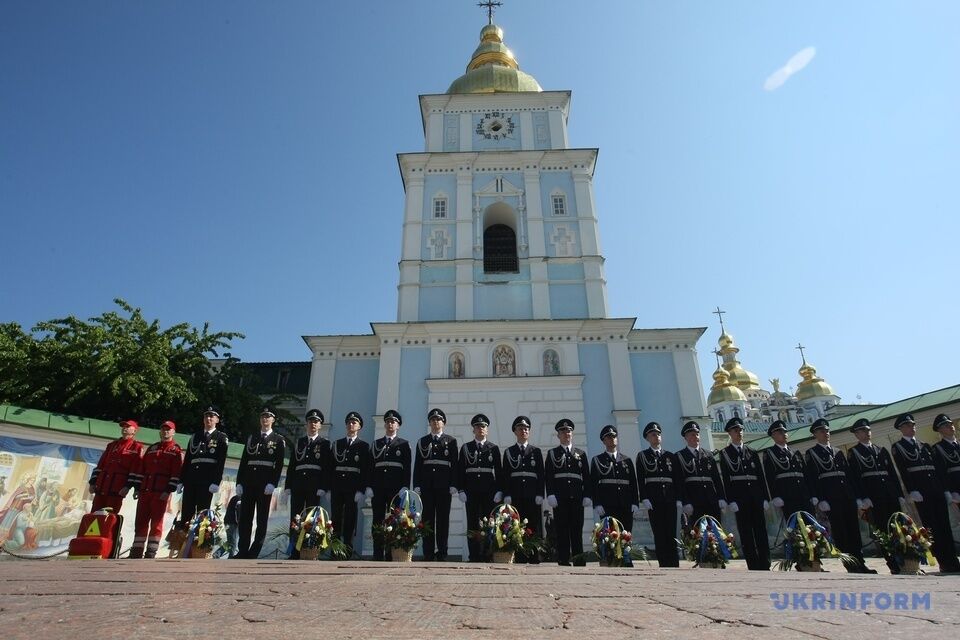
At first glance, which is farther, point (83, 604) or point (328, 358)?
point (328, 358)

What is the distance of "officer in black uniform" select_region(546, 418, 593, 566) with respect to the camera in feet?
25.2

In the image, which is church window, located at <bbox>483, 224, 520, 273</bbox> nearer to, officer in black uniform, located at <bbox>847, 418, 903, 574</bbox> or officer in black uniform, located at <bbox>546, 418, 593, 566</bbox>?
officer in black uniform, located at <bbox>546, 418, 593, 566</bbox>

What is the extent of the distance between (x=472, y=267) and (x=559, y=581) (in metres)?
15.1

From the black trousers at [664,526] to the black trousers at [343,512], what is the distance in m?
4.05

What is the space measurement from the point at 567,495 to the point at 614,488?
651mm

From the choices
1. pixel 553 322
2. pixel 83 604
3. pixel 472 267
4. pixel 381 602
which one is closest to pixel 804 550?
pixel 381 602

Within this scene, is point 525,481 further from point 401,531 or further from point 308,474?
point 308,474

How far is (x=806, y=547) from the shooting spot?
642cm

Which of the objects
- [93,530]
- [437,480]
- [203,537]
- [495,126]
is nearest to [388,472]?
[437,480]

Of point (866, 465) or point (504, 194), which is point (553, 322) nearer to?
point (504, 194)

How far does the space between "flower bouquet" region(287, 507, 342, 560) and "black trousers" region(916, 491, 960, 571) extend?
24.6 ft

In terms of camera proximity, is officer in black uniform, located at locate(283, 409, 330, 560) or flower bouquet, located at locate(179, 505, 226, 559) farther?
officer in black uniform, located at locate(283, 409, 330, 560)

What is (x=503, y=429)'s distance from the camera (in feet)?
51.6

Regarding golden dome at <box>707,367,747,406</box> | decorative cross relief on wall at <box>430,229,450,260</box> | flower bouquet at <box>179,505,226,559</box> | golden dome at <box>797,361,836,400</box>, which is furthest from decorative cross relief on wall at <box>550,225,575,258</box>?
golden dome at <box>797,361,836,400</box>
